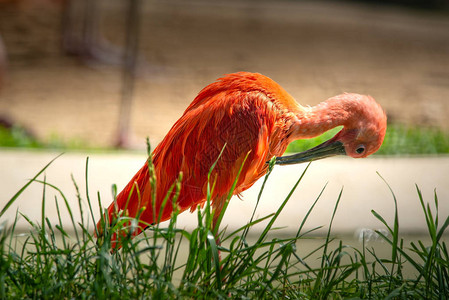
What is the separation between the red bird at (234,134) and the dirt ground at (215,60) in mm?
2284

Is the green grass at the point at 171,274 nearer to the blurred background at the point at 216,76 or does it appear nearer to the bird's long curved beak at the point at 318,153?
the bird's long curved beak at the point at 318,153

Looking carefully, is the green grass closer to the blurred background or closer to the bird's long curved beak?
the bird's long curved beak

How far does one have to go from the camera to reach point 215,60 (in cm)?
586

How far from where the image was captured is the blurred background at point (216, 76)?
2.72 meters

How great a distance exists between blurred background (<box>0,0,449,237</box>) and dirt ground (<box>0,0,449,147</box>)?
18 mm

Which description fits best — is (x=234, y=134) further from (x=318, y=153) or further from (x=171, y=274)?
(x=171, y=274)


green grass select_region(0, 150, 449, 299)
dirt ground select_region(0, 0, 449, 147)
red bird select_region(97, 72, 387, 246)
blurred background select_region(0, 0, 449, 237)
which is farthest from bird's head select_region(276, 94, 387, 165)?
dirt ground select_region(0, 0, 449, 147)

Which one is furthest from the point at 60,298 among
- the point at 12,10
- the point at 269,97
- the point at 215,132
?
the point at 12,10

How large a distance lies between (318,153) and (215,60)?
4.24 m

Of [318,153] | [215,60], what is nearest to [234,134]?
[318,153]

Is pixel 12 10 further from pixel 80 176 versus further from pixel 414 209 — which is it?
pixel 414 209

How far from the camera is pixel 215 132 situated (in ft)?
5.42

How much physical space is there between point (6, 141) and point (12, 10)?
393cm

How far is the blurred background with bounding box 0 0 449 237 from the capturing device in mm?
2723
